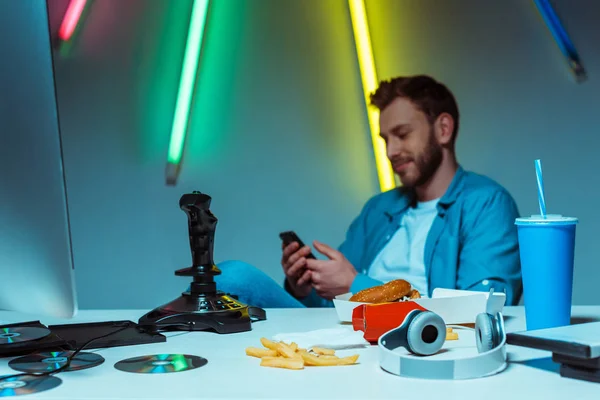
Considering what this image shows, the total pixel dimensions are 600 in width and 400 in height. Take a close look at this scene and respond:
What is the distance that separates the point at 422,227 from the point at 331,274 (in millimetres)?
585

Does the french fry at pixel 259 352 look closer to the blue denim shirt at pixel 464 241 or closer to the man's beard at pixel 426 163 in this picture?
the blue denim shirt at pixel 464 241

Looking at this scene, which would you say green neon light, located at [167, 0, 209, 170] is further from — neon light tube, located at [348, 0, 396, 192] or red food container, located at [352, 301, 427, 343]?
red food container, located at [352, 301, 427, 343]

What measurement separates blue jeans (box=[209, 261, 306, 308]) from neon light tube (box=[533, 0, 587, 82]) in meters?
1.92

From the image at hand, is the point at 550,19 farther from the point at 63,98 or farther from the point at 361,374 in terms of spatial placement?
the point at 361,374

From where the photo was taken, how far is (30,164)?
0.84m

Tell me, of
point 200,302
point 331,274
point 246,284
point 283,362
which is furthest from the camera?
point 331,274

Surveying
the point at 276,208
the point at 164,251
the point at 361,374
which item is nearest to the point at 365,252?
the point at 276,208

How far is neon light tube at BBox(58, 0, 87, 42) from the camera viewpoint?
3.17 meters

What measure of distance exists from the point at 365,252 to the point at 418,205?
11.3 inches

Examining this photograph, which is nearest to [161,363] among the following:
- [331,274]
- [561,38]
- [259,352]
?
[259,352]

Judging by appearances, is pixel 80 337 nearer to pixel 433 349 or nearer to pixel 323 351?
pixel 323 351

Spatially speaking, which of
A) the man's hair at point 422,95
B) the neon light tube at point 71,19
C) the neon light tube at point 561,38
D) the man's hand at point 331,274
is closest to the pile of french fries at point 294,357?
the man's hand at point 331,274

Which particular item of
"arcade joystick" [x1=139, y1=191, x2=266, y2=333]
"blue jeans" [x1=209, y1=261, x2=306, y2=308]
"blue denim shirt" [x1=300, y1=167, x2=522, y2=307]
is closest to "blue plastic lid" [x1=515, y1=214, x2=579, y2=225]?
"arcade joystick" [x1=139, y1=191, x2=266, y2=333]

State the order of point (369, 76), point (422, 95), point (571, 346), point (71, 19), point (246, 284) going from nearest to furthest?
point (571, 346) → point (246, 284) → point (422, 95) → point (369, 76) → point (71, 19)
